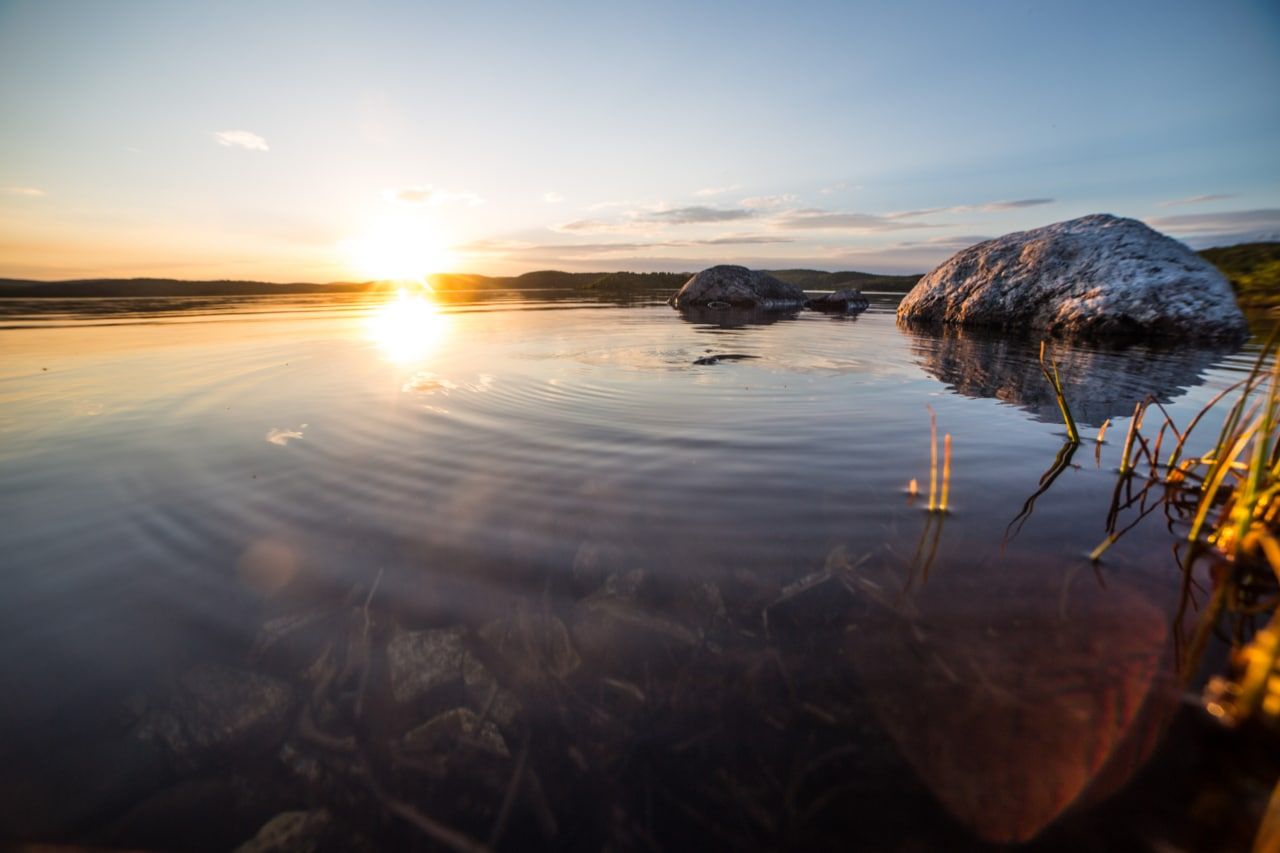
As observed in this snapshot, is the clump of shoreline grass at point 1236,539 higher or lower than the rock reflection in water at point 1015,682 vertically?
higher

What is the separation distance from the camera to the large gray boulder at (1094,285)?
32.7 feet

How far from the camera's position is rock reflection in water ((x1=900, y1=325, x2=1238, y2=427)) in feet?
17.2

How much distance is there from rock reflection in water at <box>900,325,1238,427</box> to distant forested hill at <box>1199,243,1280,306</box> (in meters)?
9.50

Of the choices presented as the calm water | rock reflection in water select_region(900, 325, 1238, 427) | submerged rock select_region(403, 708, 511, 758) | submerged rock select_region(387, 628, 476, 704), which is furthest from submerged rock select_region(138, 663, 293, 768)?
rock reflection in water select_region(900, 325, 1238, 427)

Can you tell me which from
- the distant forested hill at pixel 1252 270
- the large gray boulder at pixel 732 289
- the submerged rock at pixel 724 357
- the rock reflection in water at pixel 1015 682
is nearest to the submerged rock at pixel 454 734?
the rock reflection in water at pixel 1015 682

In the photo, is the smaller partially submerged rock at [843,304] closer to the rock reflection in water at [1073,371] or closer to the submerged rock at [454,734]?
the rock reflection in water at [1073,371]

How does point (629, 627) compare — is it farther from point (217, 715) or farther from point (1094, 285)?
point (1094, 285)

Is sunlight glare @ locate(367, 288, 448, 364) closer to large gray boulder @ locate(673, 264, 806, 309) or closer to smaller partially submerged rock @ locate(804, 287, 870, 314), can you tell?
large gray boulder @ locate(673, 264, 806, 309)

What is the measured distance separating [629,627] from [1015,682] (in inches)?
53.6

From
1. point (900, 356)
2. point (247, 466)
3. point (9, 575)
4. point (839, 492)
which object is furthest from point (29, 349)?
point (900, 356)

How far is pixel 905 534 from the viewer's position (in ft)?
8.46

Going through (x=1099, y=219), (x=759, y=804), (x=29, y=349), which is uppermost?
(x=1099, y=219)

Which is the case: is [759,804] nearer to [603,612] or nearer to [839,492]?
[603,612]

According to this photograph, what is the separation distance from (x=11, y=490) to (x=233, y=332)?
11290 mm
